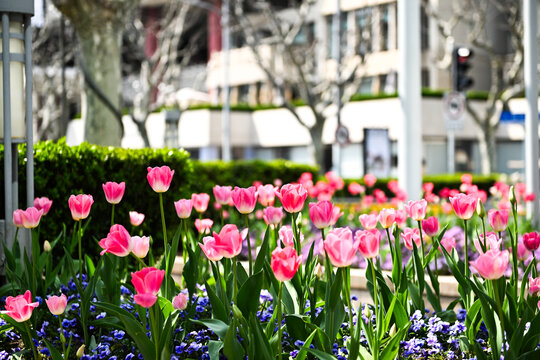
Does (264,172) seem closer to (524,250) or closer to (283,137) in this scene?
(524,250)

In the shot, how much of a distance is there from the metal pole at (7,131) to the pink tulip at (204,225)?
3.68ft

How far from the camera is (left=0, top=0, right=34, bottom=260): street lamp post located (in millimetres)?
4516

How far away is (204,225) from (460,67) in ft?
43.7

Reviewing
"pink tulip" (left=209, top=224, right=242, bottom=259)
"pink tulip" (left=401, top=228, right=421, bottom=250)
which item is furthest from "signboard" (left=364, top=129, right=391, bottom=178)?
"pink tulip" (left=209, top=224, right=242, bottom=259)

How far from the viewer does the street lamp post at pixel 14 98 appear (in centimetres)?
452

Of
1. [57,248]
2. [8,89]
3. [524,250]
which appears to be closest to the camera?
[524,250]

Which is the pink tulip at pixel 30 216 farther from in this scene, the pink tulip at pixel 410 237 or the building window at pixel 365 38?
the building window at pixel 365 38

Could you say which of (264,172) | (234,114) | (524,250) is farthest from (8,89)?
(234,114)

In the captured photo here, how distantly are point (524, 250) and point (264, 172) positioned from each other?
376 inches

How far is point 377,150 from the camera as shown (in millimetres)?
17484

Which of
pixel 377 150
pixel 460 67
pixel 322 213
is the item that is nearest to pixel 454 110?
pixel 460 67

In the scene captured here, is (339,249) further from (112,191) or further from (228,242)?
(112,191)

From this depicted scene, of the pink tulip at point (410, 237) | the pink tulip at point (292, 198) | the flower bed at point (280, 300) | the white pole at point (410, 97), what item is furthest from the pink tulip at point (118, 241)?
the white pole at point (410, 97)

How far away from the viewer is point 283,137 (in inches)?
1510
